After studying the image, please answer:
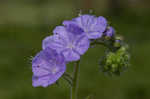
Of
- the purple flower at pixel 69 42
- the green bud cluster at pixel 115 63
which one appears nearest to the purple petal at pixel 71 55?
the purple flower at pixel 69 42

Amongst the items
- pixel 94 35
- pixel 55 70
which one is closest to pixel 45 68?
pixel 55 70

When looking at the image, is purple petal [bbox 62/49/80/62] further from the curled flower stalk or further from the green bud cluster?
the green bud cluster

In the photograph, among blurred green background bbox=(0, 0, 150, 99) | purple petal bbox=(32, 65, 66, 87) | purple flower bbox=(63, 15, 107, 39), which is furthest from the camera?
blurred green background bbox=(0, 0, 150, 99)

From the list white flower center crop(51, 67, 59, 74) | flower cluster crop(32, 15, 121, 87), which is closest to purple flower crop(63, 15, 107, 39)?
flower cluster crop(32, 15, 121, 87)

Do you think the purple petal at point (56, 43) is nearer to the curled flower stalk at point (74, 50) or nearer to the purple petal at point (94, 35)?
the curled flower stalk at point (74, 50)

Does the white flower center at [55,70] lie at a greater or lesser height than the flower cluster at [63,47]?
lesser
